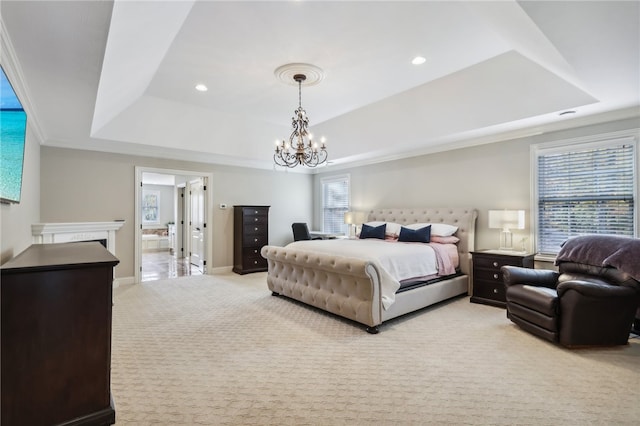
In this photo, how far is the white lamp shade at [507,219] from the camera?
13.6 feet

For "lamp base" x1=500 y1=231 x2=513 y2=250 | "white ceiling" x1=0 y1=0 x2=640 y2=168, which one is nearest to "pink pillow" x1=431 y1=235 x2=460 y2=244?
"lamp base" x1=500 y1=231 x2=513 y2=250

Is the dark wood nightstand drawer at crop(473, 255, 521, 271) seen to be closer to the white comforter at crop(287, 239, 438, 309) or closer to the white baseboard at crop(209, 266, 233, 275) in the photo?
the white comforter at crop(287, 239, 438, 309)

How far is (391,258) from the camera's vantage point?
12.2 feet

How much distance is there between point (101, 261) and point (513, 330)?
379cm

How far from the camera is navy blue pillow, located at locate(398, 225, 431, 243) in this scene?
477 centimetres

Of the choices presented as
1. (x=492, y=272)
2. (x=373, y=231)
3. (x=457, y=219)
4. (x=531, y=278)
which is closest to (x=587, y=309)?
(x=531, y=278)

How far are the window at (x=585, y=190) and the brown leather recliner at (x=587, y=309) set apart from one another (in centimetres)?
94

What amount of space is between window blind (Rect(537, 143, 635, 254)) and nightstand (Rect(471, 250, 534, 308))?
0.55m

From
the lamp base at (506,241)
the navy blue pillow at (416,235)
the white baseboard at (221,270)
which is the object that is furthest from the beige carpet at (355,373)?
the white baseboard at (221,270)

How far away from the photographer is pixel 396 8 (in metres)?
2.49

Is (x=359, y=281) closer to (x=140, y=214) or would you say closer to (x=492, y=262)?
(x=492, y=262)

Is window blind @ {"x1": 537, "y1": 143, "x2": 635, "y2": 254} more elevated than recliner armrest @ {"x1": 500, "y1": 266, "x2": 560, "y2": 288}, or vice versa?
window blind @ {"x1": 537, "y1": 143, "x2": 635, "y2": 254}

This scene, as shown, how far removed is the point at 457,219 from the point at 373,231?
139cm

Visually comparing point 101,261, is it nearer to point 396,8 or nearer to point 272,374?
point 272,374
